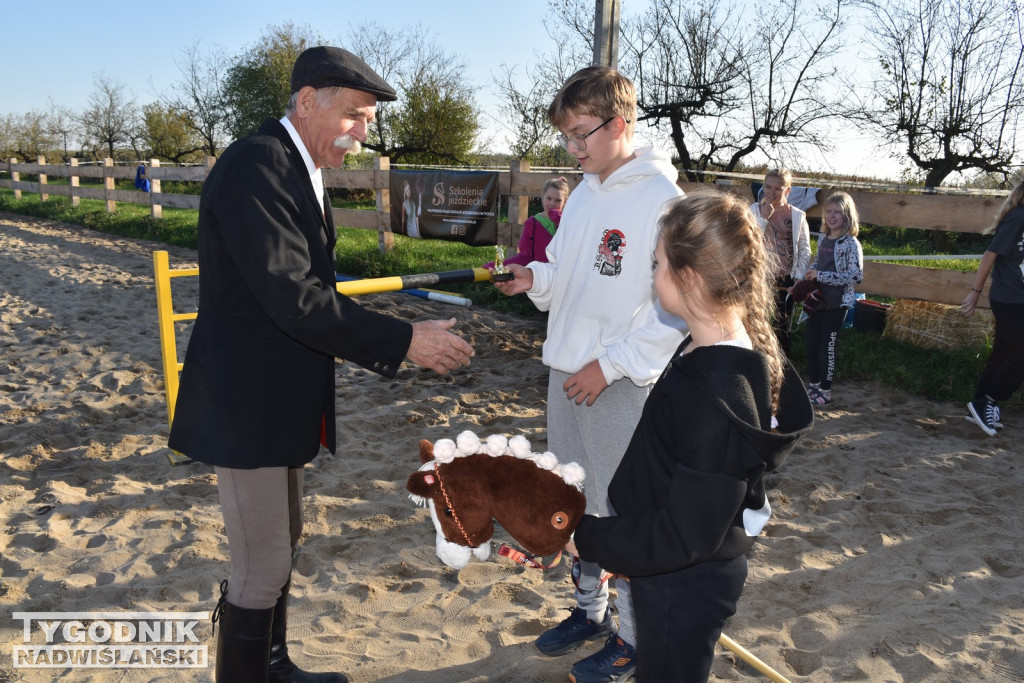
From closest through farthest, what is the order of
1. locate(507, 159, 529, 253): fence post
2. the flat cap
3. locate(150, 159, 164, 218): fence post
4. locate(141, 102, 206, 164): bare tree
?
the flat cap → locate(507, 159, 529, 253): fence post → locate(150, 159, 164, 218): fence post → locate(141, 102, 206, 164): bare tree

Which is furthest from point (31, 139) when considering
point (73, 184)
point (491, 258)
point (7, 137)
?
point (491, 258)

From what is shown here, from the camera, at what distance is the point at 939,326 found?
22.8 feet

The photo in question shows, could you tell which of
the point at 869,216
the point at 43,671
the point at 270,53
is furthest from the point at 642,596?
the point at 270,53

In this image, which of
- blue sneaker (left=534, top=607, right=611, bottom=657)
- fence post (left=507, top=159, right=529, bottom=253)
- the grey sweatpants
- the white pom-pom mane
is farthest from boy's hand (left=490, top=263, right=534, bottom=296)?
fence post (left=507, top=159, right=529, bottom=253)

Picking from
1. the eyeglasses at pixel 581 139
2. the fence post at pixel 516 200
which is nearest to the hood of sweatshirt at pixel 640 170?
the eyeglasses at pixel 581 139

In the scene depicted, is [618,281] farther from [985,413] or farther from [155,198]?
[155,198]

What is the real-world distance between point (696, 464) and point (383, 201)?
1040cm

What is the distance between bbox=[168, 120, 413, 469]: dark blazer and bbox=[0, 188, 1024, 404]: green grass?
560cm

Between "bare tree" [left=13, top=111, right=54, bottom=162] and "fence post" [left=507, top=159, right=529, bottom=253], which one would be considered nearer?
"fence post" [left=507, top=159, right=529, bottom=253]

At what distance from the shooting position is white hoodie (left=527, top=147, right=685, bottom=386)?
215cm

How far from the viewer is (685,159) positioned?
16734mm

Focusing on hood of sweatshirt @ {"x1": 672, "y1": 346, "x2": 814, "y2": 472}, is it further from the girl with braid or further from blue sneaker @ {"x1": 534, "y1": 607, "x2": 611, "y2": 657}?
blue sneaker @ {"x1": 534, "y1": 607, "x2": 611, "y2": 657}

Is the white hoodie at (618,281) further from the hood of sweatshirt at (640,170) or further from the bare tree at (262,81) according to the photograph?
the bare tree at (262,81)

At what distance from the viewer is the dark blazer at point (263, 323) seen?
1.92m
